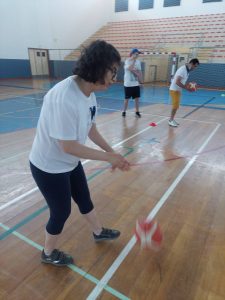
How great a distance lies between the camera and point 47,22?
17359mm

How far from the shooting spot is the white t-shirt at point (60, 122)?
1283 mm

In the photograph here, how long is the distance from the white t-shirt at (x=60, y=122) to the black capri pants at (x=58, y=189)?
6 cm

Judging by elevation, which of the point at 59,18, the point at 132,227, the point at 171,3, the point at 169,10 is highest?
the point at 171,3

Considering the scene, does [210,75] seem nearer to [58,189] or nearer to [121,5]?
[121,5]

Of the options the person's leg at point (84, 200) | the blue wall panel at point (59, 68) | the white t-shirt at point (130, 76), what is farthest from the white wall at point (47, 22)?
the person's leg at point (84, 200)

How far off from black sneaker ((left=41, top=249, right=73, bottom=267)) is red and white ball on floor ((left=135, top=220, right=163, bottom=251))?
0.64 m

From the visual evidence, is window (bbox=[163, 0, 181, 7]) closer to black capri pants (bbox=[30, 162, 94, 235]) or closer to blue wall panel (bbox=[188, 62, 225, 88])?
blue wall panel (bbox=[188, 62, 225, 88])

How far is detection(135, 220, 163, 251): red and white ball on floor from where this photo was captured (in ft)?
6.69

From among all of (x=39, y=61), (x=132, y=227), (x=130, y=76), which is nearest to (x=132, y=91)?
(x=130, y=76)

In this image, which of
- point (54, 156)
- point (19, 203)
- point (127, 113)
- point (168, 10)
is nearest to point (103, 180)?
point (19, 203)

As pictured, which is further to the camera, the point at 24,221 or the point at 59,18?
the point at 59,18

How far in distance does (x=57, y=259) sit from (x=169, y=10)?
2035 cm

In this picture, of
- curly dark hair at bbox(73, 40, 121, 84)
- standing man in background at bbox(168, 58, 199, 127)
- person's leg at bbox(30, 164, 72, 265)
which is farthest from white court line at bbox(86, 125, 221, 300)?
standing man in background at bbox(168, 58, 199, 127)

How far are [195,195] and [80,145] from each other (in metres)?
2.13
